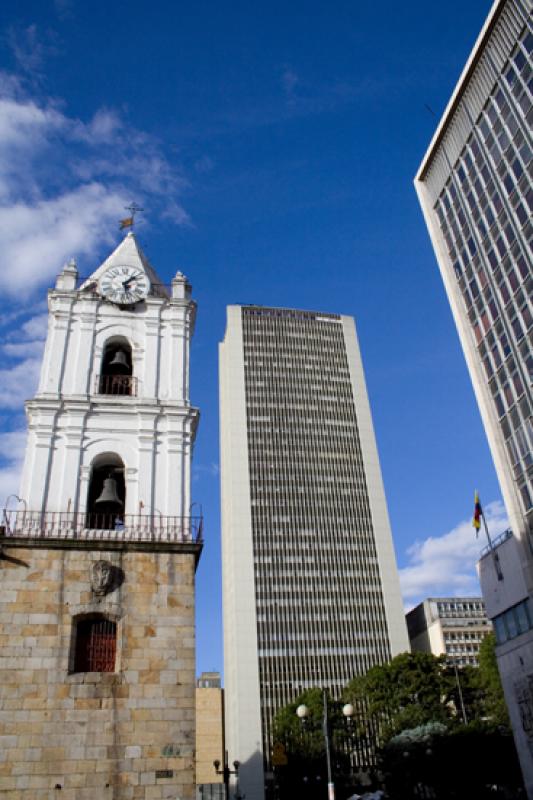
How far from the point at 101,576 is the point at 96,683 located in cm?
262

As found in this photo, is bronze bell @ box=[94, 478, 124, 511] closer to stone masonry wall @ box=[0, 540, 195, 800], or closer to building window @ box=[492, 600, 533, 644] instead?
stone masonry wall @ box=[0, 540, 195, 800]

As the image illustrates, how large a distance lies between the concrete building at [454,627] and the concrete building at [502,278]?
69.3 metres

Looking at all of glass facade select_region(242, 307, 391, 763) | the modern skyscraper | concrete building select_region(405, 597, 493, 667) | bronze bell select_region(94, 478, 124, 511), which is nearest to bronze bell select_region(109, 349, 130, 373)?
bronze bell select_region(94, 478, 124, 511)

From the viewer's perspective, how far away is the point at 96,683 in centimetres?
1725

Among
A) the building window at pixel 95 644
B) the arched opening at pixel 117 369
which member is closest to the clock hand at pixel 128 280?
the arched opening at pixel 117 369

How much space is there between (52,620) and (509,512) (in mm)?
27384

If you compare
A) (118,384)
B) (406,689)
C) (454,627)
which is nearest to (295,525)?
(454,627)

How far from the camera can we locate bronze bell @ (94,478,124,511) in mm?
20406

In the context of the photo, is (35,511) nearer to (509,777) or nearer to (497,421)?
(497,421)

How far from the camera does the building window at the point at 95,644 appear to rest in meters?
17.7

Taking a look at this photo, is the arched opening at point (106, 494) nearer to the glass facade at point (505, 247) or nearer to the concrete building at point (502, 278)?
the concrete building at point (502, 278)

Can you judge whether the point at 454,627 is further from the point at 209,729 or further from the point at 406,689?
the point at 406,689

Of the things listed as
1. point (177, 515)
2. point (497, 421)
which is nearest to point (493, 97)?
point (497, 421)

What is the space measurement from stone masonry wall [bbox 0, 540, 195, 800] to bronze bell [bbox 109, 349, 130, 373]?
6.96m
